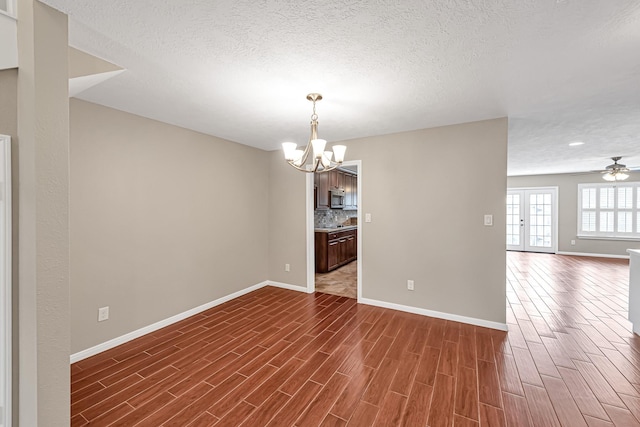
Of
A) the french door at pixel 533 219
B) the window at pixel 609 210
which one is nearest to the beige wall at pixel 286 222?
the french door at pixel 533 219

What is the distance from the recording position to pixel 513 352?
2.54 m

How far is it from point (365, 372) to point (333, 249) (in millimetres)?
3531

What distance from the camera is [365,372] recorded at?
2.26m

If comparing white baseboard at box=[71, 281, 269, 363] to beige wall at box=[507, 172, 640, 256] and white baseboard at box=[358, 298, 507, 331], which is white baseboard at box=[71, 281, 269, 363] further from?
beige wall at box=[507, 172, 640, 256]

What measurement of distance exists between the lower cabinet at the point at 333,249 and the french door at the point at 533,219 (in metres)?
5.60

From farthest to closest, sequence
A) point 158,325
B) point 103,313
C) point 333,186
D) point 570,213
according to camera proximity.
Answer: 1. point 570,213
2. point 333,186
3. point 158,325
4. point 103,313

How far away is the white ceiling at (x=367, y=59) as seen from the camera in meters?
1.39

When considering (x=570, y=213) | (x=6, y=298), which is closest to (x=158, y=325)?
(x=6, y=298)

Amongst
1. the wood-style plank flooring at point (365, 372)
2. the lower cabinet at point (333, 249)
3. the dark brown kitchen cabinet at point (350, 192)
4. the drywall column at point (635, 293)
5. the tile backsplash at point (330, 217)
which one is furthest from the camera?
the dark brown kitchen cabinet at point (350, 192)

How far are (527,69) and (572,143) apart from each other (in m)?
3.29

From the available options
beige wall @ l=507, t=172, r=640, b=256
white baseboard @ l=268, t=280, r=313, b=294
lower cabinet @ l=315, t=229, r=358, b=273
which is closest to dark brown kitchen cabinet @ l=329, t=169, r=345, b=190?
lower cabinet @ l=315, t=229, r=358, b=273

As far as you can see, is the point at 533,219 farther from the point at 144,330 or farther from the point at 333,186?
the point at 144,330

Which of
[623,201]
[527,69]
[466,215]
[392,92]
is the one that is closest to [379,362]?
[466,215]

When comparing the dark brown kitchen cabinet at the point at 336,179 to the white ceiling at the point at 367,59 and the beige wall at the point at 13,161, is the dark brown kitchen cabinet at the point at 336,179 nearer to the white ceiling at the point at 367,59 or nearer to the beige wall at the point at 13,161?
the white ceiling at the point at 367,59
